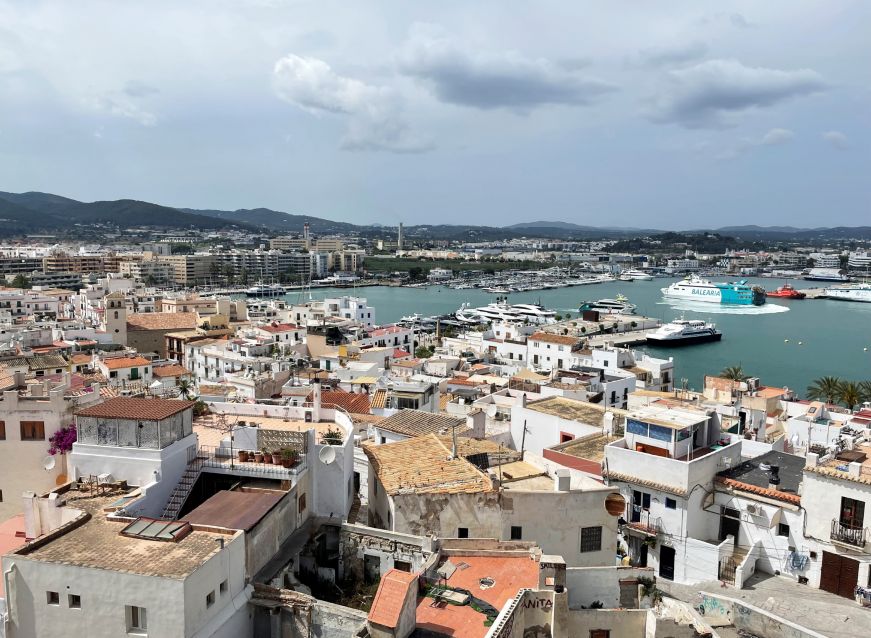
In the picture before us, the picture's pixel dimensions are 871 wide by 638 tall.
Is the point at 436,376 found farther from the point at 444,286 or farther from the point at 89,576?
the point at 444,286

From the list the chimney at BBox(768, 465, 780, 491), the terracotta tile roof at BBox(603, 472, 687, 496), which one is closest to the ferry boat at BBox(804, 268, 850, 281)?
the chimney at BBox(768, 465, 780, 491)

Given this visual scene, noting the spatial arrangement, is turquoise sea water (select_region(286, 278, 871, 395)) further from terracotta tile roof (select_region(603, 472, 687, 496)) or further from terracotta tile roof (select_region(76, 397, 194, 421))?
terracotta tile roof (select_region(76, 397, 194, 421))

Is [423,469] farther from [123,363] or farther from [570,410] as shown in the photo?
[123,363]

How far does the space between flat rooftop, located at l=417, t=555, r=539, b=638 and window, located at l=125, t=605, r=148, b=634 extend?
120 inches

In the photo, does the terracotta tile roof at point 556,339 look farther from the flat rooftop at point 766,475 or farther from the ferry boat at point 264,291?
the ferry boat at point 264,291

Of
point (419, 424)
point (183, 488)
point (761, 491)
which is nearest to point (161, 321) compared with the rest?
point (419, 424)

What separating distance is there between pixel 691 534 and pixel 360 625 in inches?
295

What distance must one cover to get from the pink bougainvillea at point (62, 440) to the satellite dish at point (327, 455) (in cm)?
438

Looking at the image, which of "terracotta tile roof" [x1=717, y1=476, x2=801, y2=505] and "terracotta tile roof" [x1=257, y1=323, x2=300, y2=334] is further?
"terracotta tile roof" [x1=257, y1=323, x2=300, y2=334]

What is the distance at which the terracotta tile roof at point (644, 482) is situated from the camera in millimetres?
13398

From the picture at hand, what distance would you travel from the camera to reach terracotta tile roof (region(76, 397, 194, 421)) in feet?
35.2

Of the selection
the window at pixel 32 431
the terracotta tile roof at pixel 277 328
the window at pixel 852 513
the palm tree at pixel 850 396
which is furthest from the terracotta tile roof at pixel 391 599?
the terracotta tile roof at pixel 277 328

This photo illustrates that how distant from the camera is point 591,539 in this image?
11852 millimetres

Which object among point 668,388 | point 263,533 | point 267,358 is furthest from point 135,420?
point 668,388
